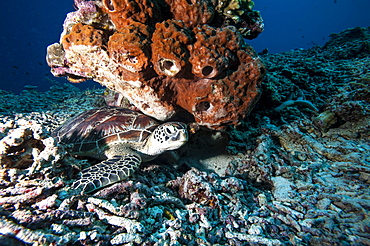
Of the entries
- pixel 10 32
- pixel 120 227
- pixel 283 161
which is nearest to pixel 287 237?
pixel 283 161

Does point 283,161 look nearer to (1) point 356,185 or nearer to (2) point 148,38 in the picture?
(1) point 356,185

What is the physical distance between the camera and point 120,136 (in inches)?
102

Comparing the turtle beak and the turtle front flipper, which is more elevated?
the turtle beak

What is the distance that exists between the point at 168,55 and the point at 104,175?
1.53 metres

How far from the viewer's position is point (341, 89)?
3801 mm

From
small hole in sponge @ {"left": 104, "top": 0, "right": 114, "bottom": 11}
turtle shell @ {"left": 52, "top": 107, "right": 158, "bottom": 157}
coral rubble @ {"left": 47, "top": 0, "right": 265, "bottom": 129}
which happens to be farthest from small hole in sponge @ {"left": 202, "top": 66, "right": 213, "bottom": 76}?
small hole in sponge @ {"left": 104, "top": 0, "right": 114, "bottom": 11}

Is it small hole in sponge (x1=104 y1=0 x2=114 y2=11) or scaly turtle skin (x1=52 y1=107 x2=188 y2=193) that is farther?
scaly turtle skin (x1=52 y1=107 x2=188 y2=193)

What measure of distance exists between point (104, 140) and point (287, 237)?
2623 millimetres

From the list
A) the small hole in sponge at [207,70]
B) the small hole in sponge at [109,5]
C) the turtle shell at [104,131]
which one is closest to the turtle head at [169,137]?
the turtle shell at [104,131]

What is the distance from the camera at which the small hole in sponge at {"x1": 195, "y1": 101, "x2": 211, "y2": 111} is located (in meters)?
2.42

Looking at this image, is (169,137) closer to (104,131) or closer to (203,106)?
(203,106)

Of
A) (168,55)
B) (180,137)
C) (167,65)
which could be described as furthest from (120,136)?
(168,55)

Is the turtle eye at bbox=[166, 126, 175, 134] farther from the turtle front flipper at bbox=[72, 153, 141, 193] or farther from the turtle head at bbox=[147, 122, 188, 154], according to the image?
the turtle front flipper at bbox=[72, 153, 141, 193]

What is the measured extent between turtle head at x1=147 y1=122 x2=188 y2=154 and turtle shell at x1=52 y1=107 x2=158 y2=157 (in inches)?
11.7
